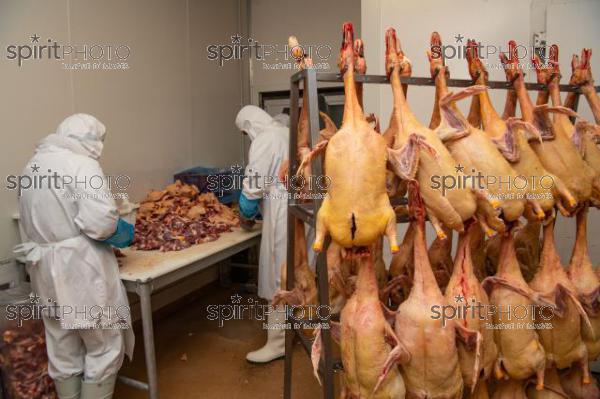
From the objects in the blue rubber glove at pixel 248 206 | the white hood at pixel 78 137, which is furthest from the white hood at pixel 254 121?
the white hood at pixel 78 137

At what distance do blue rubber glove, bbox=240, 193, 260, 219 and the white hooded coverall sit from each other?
53mm

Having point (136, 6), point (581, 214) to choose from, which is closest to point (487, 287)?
point (581, 214)

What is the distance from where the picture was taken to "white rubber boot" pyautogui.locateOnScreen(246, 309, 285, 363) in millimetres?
3760

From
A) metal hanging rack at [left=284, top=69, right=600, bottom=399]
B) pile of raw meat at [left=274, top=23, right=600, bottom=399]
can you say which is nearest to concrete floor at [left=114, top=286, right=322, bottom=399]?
metal hanging rack at [left=284, top=69, right=600, bottom=399]

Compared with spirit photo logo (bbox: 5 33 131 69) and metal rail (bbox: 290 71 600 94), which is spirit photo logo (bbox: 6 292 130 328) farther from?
metal rail (bbox: 290 71 600 94)

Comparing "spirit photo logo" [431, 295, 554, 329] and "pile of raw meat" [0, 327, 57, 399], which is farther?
"pile of raw meat" [0, 327, 57, 399]

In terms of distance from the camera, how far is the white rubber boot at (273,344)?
3.76 metres

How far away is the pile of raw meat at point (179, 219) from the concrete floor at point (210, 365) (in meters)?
1.11

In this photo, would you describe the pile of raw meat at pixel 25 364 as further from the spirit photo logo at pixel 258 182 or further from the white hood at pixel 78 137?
the spirit photo logo at pixel 258 182

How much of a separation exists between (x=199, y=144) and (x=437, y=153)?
4516 millimetres

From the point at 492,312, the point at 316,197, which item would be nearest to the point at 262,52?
the point at 316,197

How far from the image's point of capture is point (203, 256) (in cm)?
322

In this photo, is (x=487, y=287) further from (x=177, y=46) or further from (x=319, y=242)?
(x=177, y=46)

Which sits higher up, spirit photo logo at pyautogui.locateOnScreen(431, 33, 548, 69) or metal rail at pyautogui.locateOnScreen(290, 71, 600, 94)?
spirit photo logo at pyautogui.locateOnScreen(431, 33, 548, 69)
